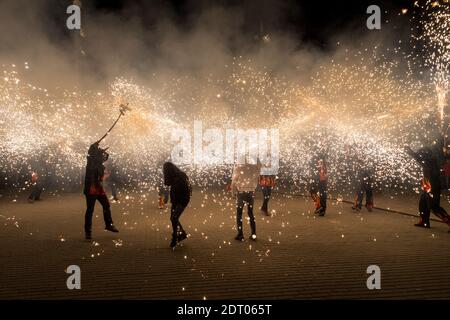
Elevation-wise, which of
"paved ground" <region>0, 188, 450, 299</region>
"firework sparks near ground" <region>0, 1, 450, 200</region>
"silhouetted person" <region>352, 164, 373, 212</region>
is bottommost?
"paved ground" <region>0, 188, 450, 299</region>

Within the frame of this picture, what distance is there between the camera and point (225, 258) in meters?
5.18

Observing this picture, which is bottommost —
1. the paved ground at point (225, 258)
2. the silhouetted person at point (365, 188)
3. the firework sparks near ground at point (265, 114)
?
the paved ground at point (225, 258)

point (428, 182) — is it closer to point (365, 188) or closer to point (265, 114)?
point (365, 188)

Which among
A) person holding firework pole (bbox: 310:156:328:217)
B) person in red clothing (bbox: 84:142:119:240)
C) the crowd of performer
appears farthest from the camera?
person holding firework pole (bbox: 310:156:328:217)

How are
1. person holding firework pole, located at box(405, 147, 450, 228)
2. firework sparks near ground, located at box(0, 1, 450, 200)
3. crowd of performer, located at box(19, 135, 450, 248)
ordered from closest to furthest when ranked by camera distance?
crowd of performer, located at box(19, 135, 450, 248)
person holding firework pole, located at box(405, 147, 450, 228)
firework sparks near ground, located at box(0, 1, 450, 200)

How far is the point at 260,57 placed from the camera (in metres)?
14.8

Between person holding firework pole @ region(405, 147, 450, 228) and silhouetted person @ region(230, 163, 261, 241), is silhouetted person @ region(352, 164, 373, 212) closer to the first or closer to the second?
person holding firework pole @ region(405, 147, 450, 228)

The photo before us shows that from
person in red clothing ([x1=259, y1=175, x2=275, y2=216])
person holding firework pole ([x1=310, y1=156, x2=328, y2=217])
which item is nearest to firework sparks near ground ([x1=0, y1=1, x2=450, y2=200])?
person holding firework pole ([x1=310, y1=156, x2=328, y2=217])

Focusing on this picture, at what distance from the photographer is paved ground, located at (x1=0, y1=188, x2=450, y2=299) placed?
157 inches

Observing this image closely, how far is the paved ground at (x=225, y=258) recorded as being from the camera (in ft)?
13.0

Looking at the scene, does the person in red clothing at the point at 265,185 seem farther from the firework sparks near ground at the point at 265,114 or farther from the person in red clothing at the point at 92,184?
the person in red clothing at the point at 92,184

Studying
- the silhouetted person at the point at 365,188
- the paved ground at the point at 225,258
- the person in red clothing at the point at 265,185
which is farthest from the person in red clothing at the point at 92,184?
the silhouetted person at the point at 365,188
